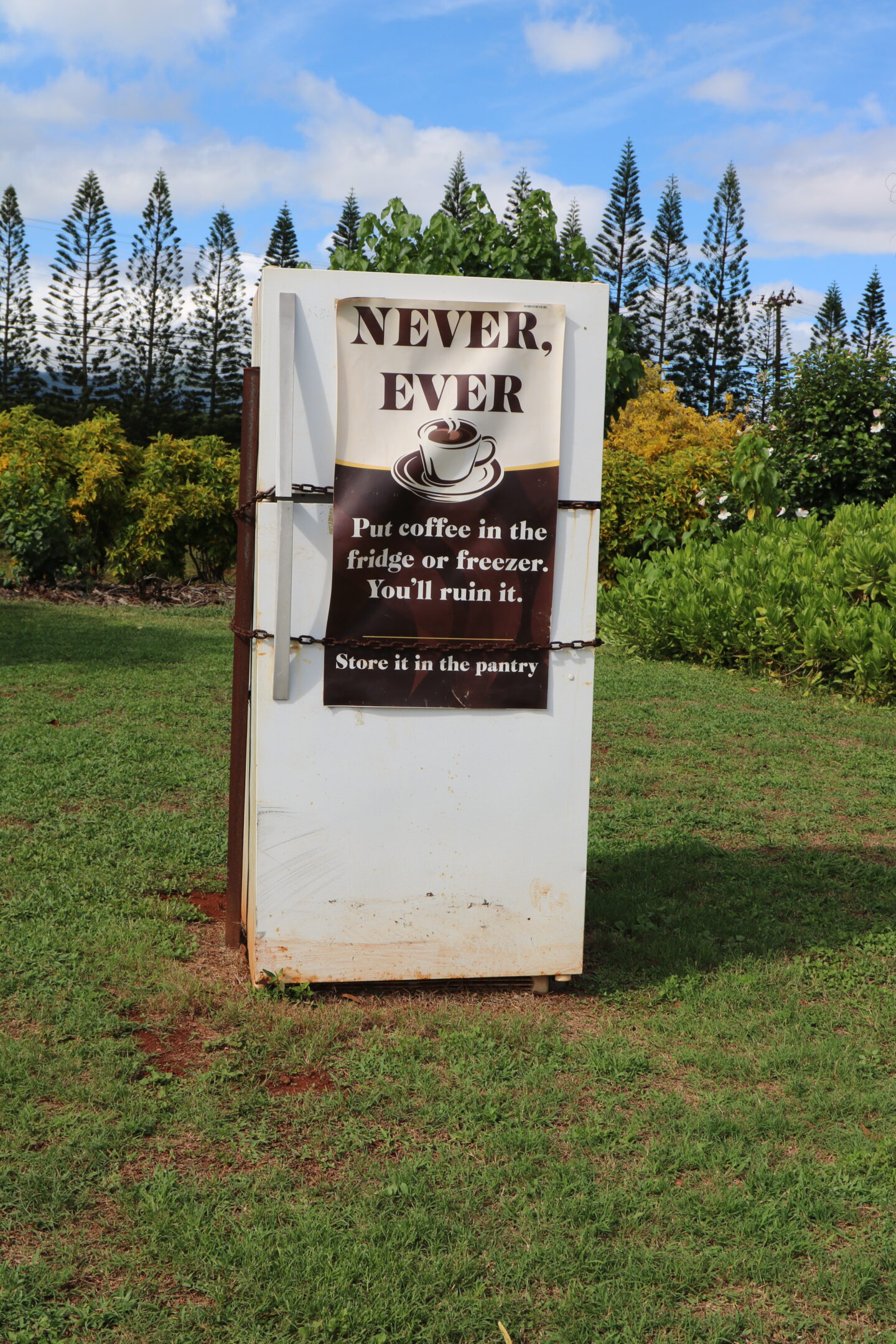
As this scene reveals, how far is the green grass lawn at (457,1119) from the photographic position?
2.24m

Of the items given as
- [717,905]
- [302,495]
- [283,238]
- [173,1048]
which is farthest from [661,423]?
[173,1048]

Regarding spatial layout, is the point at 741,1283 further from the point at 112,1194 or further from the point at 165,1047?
the point at 165,1047

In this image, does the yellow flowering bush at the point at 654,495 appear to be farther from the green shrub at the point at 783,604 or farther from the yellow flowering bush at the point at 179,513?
the yellow flowering bush at the point at 179,513

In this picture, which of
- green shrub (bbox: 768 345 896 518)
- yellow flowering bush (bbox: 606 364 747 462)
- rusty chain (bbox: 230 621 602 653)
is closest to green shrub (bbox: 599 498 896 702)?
green shrub (bbox: 768 345 896 518)

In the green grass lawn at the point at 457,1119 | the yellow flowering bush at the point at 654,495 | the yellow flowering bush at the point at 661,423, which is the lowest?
the green grass lawn at the point at 457,1119

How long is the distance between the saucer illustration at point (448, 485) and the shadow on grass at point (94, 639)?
20.3ft

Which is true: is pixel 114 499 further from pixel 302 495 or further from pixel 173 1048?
pixel 173 1048

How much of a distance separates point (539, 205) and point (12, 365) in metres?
42.8

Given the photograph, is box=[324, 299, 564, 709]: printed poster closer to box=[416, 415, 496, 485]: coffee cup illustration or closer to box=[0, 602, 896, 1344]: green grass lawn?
box=[416, 415, 496, 485]: coffee cup illustration

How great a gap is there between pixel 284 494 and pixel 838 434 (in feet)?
34.0

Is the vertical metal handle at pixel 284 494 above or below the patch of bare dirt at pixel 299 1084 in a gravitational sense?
above

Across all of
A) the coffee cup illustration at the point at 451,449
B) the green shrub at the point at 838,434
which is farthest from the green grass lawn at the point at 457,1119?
the green shrub at the point at 838,434

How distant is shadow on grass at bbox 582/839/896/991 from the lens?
13.0ft

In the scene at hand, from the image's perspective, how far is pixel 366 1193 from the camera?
2.55 metres
